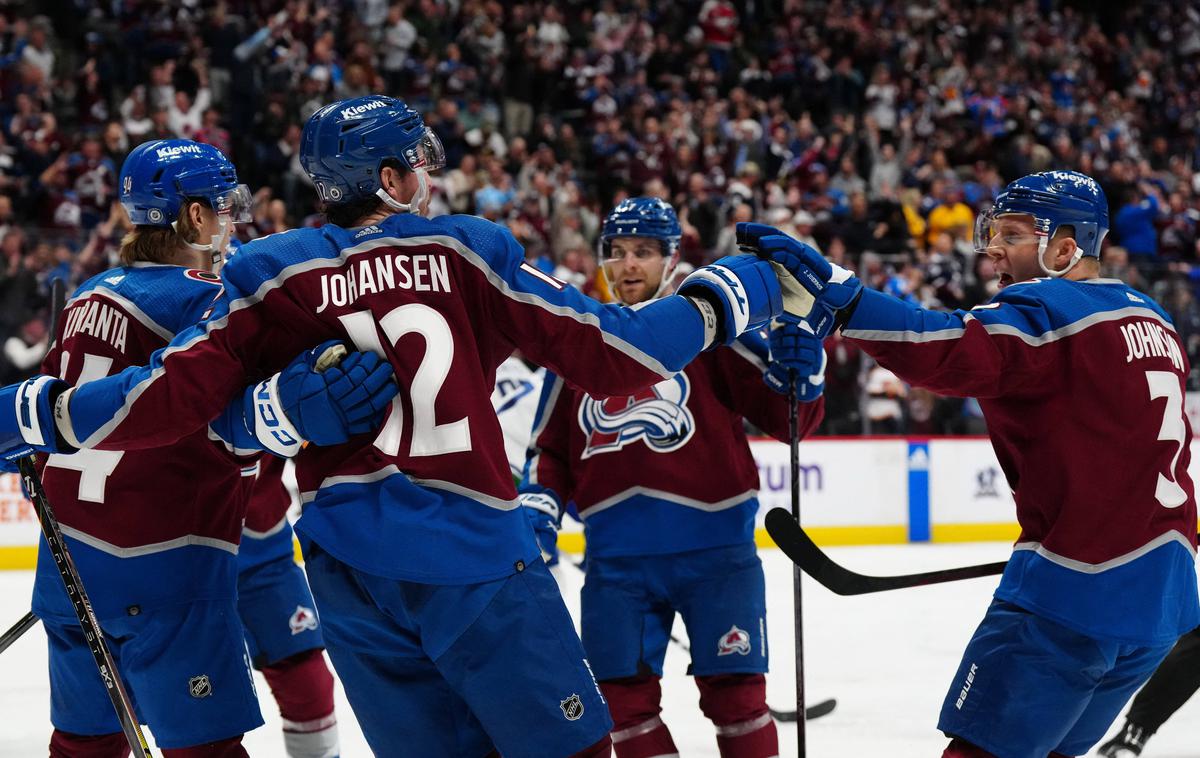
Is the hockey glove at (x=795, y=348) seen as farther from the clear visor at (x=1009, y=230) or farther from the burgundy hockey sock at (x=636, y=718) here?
the burgundy hockey sock at (x=636, y=718)

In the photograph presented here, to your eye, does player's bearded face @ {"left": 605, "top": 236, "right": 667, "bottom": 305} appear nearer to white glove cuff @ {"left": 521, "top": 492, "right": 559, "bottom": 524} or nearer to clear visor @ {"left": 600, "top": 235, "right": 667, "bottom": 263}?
clear visor @ {"left": 600, "top": 235, "right": 667, "bottom": 263}

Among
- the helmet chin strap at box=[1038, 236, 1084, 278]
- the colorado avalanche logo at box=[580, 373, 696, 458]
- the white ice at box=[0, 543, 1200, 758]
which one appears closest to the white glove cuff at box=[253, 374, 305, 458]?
the colorado avalanche logo at box=[580, 373, 696, 458]

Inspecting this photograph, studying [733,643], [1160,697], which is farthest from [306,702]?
[1160,697]

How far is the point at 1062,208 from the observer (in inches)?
101

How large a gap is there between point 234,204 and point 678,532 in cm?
120

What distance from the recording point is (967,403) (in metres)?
8.34

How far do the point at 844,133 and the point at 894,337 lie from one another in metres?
10.4

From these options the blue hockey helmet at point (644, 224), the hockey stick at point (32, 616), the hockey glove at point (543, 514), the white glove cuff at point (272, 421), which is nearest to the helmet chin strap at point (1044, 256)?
the blue hockey helmet at point (644, 224)

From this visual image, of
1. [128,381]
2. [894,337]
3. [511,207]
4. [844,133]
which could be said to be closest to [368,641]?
[128,381]

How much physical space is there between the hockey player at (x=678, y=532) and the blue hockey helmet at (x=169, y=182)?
101 centimetres

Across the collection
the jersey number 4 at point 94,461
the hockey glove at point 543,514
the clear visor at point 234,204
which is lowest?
the hockey glove at point 543,514

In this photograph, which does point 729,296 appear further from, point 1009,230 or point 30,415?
point 30,415

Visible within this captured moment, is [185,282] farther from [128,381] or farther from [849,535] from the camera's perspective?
[849,535]

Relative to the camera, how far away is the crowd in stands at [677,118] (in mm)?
8789
